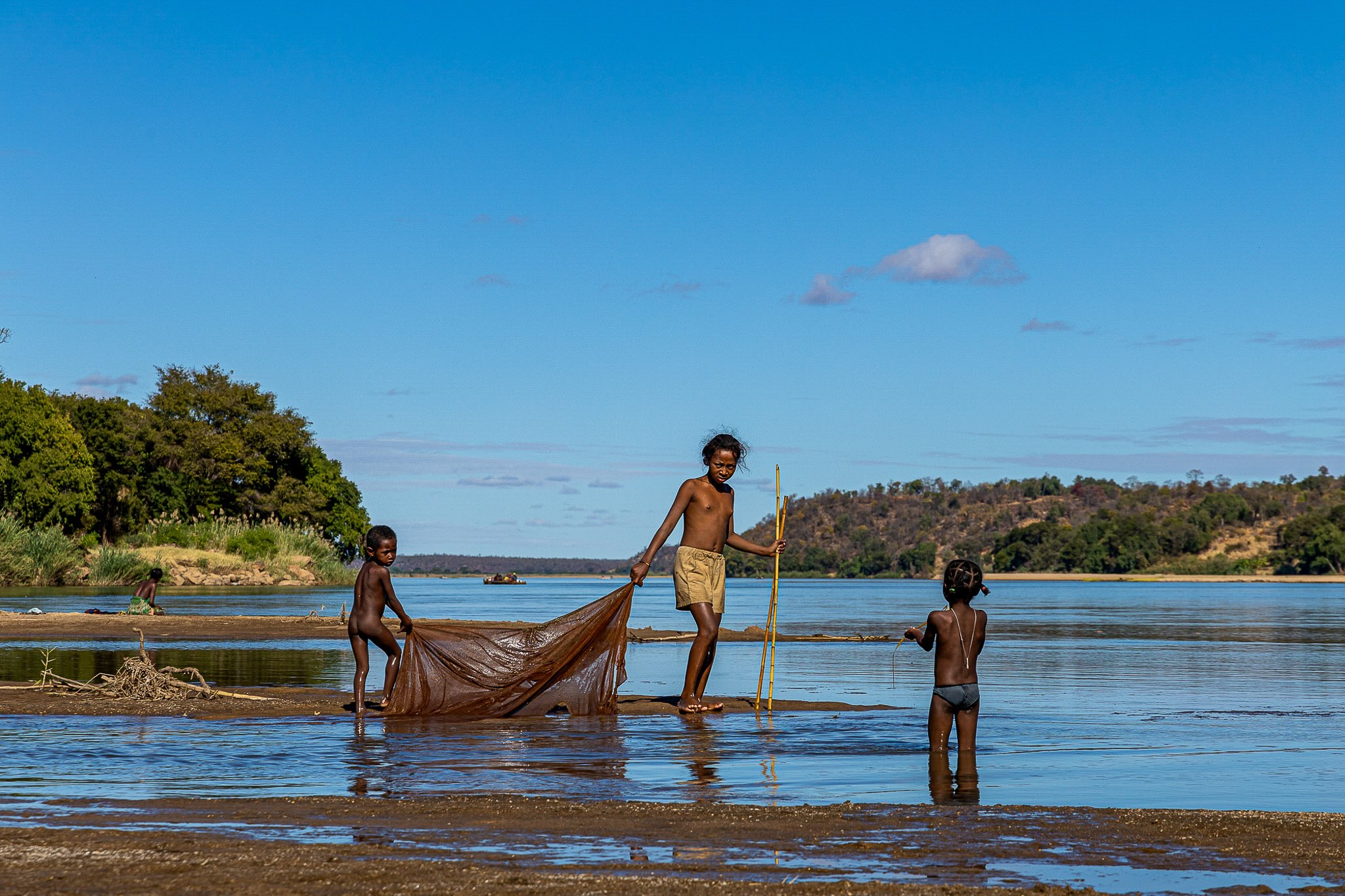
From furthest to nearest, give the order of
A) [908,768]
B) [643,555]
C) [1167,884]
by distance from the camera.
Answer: [643,555] → [908,768] → [1167,884]

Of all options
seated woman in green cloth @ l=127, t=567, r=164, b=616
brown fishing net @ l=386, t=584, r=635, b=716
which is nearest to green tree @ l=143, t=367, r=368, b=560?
seated woman in green cloth @ l=127, t=567, r=164, b=616

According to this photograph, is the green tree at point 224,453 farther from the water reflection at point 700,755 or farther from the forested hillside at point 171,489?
the water reflection at point 700,755

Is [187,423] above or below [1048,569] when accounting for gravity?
above

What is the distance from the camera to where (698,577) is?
1267cm

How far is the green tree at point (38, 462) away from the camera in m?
64.9

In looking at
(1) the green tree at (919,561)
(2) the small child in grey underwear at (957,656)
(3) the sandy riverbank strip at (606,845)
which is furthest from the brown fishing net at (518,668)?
(1) the green tree at (919,561)

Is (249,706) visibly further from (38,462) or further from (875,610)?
(38,462)

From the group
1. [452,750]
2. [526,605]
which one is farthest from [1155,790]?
[526,605]

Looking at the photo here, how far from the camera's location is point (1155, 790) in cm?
869

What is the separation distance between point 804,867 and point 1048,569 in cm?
14953

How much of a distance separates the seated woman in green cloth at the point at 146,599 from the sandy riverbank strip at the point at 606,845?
2189cm

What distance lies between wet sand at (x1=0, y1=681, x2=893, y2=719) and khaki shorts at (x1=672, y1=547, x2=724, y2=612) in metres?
1.10

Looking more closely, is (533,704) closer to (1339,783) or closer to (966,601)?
(966,601)

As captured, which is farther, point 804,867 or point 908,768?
point 908,768
